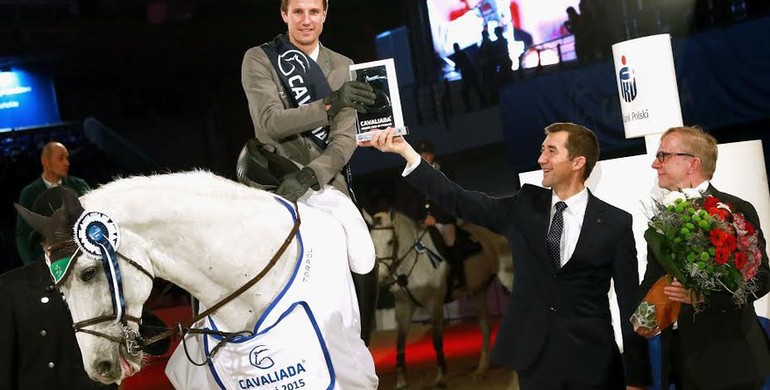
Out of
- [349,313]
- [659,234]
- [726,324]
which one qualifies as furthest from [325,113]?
[726,324]

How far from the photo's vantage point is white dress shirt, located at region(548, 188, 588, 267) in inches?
133

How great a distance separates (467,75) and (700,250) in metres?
8.08

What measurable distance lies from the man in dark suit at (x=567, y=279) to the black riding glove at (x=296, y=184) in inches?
15.4

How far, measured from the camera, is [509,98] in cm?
1042

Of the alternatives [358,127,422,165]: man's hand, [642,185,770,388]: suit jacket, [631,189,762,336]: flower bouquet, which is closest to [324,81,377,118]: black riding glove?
[358,127,422,165]: man's hand

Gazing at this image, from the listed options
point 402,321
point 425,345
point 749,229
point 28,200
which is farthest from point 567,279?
point 425,345

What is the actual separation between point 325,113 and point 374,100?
17 cm

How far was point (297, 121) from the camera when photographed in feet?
10.1

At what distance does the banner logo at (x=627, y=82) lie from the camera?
15.2 ft

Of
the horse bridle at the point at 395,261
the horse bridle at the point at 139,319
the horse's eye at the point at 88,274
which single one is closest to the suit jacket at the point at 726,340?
the horse bridle at the point at 139,319

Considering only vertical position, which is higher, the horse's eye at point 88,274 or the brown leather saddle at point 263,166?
the brown leather saddle at point 263,166

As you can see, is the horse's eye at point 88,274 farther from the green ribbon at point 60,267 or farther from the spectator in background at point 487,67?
the spectator in background at point 487,67

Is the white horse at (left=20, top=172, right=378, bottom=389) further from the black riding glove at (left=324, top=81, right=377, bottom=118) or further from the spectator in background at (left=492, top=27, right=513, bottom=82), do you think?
the spectator in background at (left=492, top=27, right=513, bottom=82)

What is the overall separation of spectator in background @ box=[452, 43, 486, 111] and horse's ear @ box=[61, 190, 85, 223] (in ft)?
27.5
